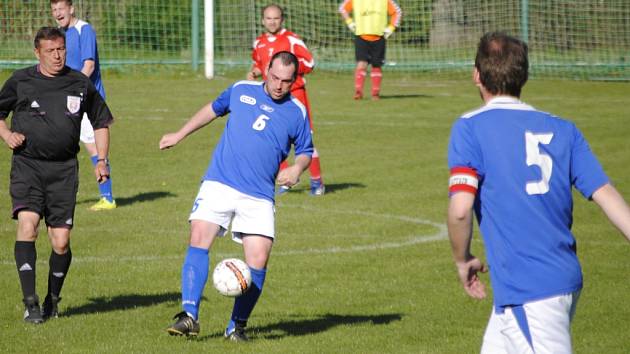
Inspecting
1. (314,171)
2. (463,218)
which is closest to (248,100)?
(463,218)

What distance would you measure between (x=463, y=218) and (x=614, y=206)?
2.36ft

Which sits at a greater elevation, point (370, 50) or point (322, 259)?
point (370, 50)

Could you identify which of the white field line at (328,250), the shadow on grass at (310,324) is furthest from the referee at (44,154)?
the white field line at (328,250)

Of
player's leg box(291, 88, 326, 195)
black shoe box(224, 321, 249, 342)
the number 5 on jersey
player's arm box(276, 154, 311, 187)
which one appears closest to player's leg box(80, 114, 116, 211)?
player's leg box(291, 88, 326, 195)

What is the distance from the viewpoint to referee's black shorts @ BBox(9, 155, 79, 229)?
835cm

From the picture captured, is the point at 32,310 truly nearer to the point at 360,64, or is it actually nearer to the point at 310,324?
the point at 310,324

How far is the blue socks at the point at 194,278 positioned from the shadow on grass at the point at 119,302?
142cm

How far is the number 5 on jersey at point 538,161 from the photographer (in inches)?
191

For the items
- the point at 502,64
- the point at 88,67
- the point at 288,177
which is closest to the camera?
the point at 502,64

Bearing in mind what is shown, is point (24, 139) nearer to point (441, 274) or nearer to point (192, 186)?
point (441, 274)

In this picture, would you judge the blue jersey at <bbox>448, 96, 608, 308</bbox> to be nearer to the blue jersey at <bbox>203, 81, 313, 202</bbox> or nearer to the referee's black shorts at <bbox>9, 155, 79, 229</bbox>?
the blue jersey at <bbox>203, 81, 313, 202</bbox>

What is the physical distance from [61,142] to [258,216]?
1.70 meters

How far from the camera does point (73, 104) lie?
8523 mm

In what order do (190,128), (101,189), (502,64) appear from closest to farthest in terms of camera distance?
1. (502,64)
2. (190,128)
3. (101,189)
